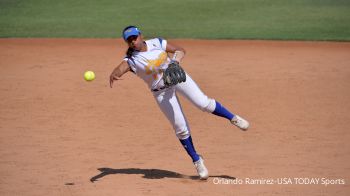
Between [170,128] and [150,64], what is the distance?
117 inches

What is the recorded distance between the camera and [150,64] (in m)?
8.42

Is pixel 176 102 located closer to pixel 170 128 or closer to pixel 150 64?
pixel 150 64

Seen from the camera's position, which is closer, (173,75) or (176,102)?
(173,75)

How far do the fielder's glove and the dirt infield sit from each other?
4.22 feet

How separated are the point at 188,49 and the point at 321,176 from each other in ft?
29.5

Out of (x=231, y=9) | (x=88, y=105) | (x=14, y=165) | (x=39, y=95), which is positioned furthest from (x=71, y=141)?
(x=231, y=9)

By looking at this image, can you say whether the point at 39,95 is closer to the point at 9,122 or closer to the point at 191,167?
the point at 9,122

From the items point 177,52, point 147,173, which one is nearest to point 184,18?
point 147,173

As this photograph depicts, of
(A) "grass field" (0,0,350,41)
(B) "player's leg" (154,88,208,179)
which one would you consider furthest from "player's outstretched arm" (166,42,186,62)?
(A) "grass field" (0,0,350,41)

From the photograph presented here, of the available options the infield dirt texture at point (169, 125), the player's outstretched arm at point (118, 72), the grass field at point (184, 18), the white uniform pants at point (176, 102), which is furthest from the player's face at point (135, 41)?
the grass field at point (184, 18)

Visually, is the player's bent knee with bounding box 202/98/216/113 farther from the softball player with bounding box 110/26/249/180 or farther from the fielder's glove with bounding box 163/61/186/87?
the fielder's glove with bounding box 163/61/186/87

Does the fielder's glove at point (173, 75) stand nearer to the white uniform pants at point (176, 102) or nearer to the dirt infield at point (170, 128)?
the white uniform pants at point (176, 102)

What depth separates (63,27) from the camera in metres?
20.1

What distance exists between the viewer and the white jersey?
8.42m
